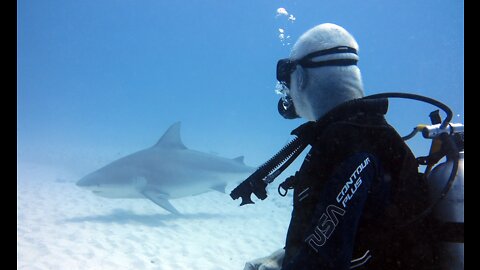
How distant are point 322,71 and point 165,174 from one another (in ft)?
29.1

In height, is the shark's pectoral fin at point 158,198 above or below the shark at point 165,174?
below

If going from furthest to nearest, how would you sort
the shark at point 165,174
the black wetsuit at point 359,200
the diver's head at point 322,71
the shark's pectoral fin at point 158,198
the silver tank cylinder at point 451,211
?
the shark at point 165,174
the shark's pectoral fin at point 158,198
the diver's head at point 322,71
the silver tank cylinder at point 451,211
the black wetsuit at point 359,200

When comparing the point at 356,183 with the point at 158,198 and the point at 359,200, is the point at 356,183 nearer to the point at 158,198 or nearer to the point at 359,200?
the point at 359,200

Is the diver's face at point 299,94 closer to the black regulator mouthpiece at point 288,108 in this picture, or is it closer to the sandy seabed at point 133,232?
the black regulator mouthpiece at point 288,108

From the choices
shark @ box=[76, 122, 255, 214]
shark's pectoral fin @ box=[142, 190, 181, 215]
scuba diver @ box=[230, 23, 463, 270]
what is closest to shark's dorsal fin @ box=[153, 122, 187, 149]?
shark @ box=[76, 122, 255, 214]

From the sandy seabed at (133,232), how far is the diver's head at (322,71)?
4.89 metres

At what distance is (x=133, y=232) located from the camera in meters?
7.89

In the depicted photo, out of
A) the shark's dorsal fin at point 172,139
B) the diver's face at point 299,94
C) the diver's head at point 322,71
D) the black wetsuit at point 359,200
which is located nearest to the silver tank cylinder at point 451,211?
the black wetsuit at point 359,200

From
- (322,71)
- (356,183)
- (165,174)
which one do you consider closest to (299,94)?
(322,71)

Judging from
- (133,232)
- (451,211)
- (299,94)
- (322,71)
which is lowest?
(133,232)

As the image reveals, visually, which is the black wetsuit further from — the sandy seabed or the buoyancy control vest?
the sandy seabed

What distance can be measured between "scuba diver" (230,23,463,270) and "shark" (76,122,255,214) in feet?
26.1

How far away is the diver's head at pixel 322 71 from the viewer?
6.75 feet
